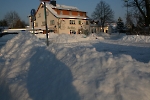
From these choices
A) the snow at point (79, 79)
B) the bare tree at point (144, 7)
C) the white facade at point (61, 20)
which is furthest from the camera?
the white facade at point (61, 20)

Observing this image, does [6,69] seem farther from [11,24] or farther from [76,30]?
[11,24]

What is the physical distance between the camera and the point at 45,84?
14.7ft

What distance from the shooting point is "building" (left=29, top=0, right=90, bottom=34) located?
5070cm

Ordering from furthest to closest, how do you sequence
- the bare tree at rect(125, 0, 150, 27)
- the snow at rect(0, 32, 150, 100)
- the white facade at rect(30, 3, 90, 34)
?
the white facade at rect(30, 3, 90, 34), the bare tree at rect(125, 0, 150, 27), the snow at rect(0, 32, 150, 100)

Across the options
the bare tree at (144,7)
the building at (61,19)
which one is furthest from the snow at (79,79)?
the building at (61,19)

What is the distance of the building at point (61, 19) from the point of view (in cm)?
5070

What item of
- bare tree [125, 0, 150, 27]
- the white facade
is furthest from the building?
bare tree [125, 0, 150, 27]

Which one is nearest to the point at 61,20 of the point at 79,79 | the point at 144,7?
the point at 144,7

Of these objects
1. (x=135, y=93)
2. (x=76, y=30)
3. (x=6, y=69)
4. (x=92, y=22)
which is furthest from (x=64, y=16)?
(x=135, y=93)

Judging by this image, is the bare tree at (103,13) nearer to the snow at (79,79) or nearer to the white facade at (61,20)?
the white facade at (61,20)

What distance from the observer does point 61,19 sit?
50938mm

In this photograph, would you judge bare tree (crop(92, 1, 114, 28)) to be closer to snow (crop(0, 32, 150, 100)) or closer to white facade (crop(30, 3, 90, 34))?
white facade (crop(30, 3, 90, 34))

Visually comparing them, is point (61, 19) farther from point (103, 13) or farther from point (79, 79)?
point (79, 79)

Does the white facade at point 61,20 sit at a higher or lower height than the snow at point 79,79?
higher
